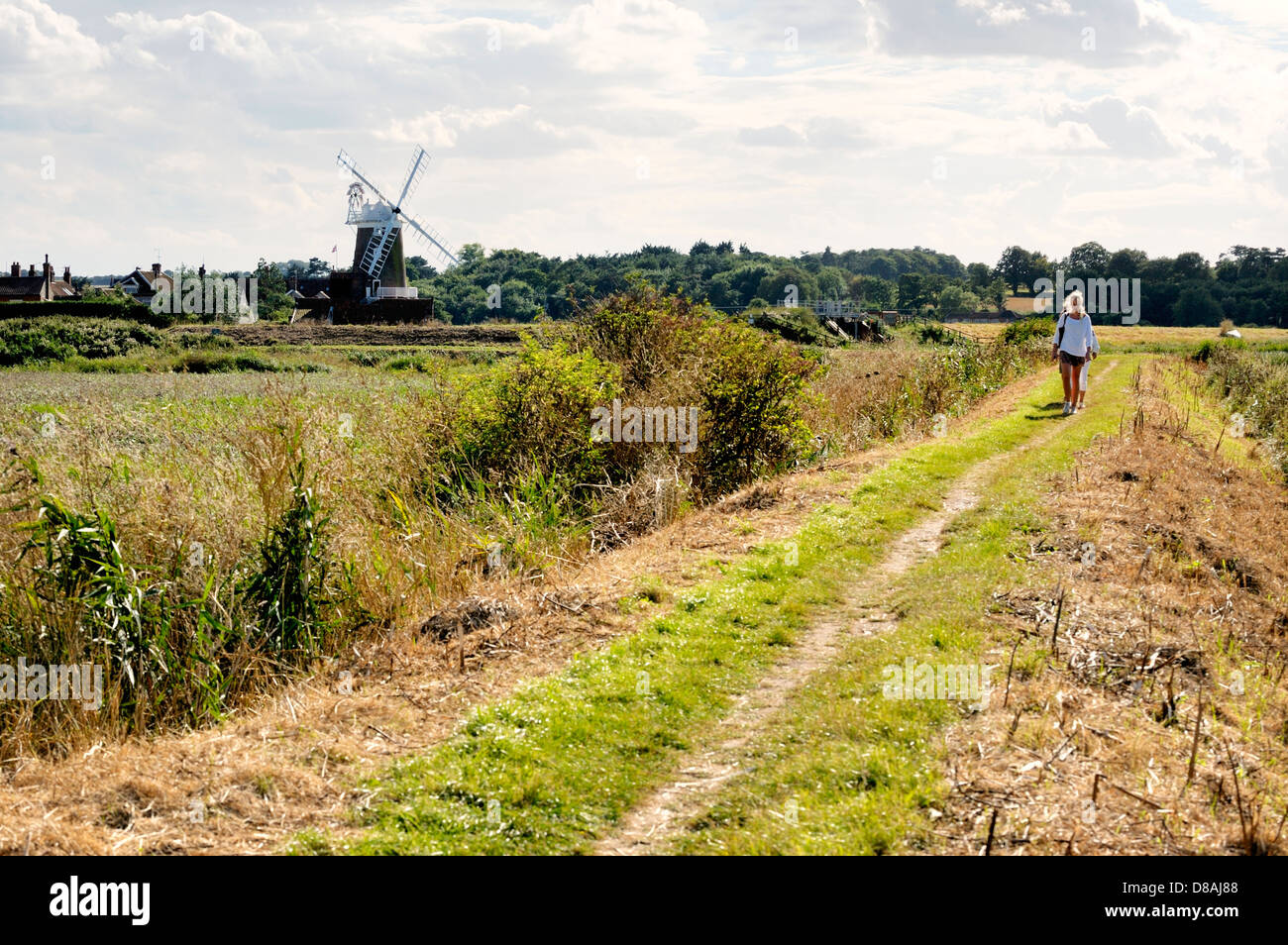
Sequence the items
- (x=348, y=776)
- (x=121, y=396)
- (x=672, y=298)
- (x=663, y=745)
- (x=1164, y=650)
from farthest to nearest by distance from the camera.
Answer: (x=121, y=396)
(x=672, y=298)
(x=1164, y=650)
(x=663, y=745)
(x=348, y=776)

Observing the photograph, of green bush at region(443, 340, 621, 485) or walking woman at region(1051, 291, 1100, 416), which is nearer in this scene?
green bush at region(443, 340, 621, 485)

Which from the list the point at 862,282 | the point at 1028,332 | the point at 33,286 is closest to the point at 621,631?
the point at 1028,332

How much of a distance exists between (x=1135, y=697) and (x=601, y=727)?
3603 mm

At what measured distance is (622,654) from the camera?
7.86m

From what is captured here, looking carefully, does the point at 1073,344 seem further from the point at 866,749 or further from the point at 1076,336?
the point at 866,749

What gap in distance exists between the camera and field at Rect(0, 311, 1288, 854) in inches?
219

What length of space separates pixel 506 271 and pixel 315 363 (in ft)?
265

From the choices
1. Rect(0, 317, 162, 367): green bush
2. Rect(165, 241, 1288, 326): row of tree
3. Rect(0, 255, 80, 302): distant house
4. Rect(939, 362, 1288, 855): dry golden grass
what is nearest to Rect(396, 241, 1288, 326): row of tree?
Rect(165, 241, 1288, 326): row of tree

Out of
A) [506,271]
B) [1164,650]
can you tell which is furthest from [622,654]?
[506,271]

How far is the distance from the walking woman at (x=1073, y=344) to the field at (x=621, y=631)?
134 inches

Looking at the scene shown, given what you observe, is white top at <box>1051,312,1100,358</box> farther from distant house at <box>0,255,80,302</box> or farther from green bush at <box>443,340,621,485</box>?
distant house at <box>0,255,80,302</box>

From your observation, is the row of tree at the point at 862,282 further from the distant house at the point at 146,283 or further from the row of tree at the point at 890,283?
the distant house at the point at 146,283

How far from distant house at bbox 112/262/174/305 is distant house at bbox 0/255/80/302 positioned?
5091 mm
